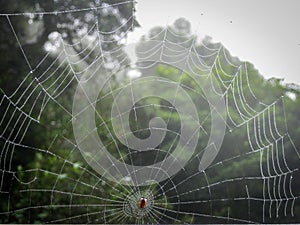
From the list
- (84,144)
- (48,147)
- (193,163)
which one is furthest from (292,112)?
(48,147)

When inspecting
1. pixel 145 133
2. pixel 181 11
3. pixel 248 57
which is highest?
pixel 181 11

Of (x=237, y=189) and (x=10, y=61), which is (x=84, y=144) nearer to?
(x=10, y=61)

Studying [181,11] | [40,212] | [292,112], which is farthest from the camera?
[40,212]

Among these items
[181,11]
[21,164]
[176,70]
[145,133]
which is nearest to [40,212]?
[21,164]

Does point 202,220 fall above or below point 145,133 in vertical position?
below

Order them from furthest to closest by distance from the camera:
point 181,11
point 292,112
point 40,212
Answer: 1. point 40,212
2. point 292,112
3. point 181,11

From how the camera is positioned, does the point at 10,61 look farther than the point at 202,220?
Yes
